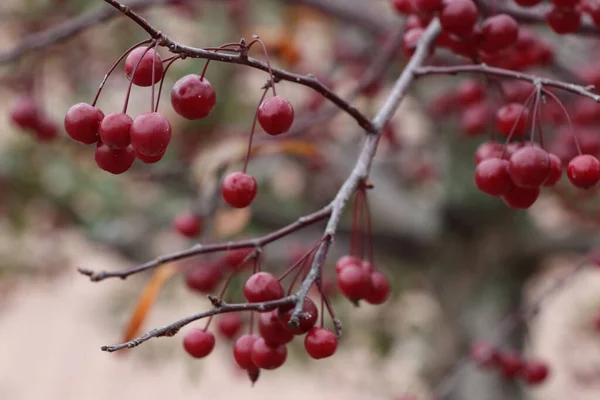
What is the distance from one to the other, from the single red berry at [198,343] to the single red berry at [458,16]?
384 millimetres

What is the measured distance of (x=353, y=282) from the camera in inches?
22.9

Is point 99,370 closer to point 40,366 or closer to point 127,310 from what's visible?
point 40,366

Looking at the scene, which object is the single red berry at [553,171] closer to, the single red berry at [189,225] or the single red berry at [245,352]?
Result: the single red berry at [245,352]

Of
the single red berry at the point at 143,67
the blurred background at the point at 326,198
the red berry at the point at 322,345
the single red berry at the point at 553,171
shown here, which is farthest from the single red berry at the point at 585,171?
the blurred background at the point at 326,198

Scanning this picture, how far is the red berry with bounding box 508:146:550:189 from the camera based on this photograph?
524mm

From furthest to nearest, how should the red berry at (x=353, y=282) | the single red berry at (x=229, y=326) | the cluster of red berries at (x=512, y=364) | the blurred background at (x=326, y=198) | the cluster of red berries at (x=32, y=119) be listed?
the blurred background at (x=326, y=198), the cluster of red berries at (x=32, y=119), the cluster of red berries at (x=512, y=364), the single red berry at (x=229, y=326), the red berry at (x=353, y=282)

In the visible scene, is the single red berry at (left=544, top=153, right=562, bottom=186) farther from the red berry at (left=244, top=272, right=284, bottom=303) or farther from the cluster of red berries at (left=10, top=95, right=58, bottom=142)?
the cluster of red berries at (left=10, top=95, right=58, bottom=142)

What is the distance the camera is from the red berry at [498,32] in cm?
64

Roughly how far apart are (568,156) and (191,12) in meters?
1.37

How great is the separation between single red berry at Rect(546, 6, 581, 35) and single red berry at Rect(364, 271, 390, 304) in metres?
0.34

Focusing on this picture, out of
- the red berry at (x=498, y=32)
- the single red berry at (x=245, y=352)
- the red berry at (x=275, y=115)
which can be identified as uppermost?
the red berry at (x=498, y=32)

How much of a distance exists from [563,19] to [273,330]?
47cm

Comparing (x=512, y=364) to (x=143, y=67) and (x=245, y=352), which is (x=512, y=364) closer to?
(x=245, y=352)

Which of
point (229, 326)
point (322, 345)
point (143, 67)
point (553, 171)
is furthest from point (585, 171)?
point (229, 326)
